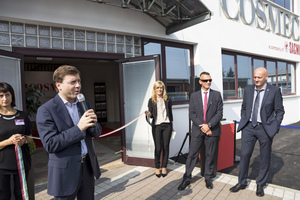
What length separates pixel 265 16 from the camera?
28.6ft

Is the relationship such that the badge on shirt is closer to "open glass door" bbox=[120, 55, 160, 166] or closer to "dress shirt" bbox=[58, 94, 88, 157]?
"dress shirt" bbox=[58, 94, 88, 157]

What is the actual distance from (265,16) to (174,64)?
5679 millimetres

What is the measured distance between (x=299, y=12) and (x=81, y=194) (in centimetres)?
1365

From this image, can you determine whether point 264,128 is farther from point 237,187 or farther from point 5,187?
point 5,187

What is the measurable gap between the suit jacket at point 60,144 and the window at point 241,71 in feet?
21.6

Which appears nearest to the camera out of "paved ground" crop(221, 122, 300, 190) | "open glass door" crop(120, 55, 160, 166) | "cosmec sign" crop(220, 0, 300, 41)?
"paved ground" crop(221, 122, 300, 190)

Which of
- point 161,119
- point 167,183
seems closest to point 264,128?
point 161,119

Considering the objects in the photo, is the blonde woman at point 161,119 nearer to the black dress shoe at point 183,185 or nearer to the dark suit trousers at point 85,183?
the black dress shoe at point 183,185

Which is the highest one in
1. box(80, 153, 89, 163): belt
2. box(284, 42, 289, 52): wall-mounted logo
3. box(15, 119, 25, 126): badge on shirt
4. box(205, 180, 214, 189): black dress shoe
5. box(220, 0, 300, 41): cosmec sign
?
box(220, 0, 300, 41): cosmec sign

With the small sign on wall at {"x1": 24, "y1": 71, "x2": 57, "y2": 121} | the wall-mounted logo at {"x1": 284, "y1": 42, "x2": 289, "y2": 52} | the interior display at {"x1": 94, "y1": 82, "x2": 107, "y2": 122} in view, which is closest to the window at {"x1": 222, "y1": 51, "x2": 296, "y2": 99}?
the wall-mounted logo at {"x1": 284, "y1": 42, "x2": 289, "y2": 52}

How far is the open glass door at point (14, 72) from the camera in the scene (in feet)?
10.6

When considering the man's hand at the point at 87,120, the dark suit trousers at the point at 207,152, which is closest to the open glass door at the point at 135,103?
the dark suit trousers at the point at 207,152

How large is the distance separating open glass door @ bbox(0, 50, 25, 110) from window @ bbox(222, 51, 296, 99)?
20.2 feet

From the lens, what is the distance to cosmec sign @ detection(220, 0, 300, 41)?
7.34 m
